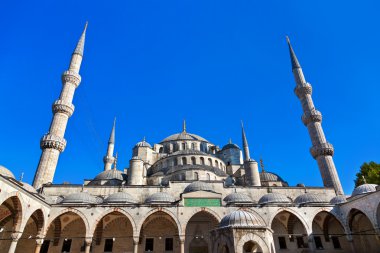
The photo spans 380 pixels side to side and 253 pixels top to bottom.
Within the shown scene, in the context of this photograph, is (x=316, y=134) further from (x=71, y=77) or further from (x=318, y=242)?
(x=71, y=77)

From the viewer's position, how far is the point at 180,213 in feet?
56.2

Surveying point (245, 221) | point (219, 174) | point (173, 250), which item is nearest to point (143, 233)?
point (173, 250)

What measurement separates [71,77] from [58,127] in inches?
236

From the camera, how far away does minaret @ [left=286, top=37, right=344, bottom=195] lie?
23.8m

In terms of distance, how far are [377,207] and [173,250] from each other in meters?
13.6

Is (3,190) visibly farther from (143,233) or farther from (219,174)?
(219,174)

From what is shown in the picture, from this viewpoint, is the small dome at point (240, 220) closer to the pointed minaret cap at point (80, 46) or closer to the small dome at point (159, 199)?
the small dome at point (159, 199)

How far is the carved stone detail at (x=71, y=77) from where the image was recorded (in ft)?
88.1

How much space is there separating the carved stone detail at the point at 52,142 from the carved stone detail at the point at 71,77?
6.80 meters

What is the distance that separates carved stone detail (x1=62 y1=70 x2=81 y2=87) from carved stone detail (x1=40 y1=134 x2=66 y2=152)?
680 cm

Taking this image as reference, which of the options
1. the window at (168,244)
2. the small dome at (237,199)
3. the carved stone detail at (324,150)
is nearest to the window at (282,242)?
the small dome at (237,199)

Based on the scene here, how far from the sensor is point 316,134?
2586 cm

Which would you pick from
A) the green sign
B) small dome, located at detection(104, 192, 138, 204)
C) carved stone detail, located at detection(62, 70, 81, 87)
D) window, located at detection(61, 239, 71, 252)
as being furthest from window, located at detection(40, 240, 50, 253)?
carved stone detail, located at detection(62, 70, 81, 87)

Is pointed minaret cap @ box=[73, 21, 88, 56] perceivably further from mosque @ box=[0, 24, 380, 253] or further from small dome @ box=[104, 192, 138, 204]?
small dome @ box=[104, 192, 138, 204]
